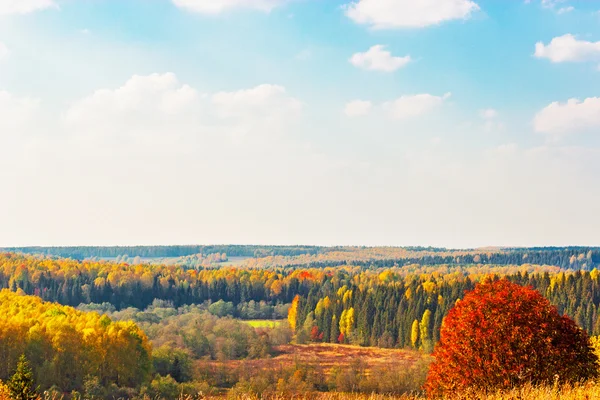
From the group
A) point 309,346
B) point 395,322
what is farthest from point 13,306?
point 395,322

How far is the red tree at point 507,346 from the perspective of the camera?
90.9 ft

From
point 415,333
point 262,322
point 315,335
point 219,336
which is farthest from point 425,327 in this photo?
point 262,322

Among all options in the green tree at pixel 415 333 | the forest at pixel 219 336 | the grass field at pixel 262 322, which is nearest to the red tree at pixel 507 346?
the forest at pixel 219 336

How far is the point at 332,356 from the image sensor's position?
127 m

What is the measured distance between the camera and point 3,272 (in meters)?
195

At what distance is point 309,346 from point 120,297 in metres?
70.4

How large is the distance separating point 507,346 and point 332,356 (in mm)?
101832

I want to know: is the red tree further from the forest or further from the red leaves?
the red leaves

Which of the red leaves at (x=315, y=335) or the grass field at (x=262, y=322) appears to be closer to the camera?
the red leaves at (x=315, y=335)

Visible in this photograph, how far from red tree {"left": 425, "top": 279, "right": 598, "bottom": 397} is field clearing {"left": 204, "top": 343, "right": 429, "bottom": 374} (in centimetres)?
7042

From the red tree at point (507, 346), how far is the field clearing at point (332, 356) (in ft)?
231

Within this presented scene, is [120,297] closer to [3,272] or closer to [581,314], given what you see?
[3,272]

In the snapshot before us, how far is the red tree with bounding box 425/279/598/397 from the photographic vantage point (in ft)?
90.9

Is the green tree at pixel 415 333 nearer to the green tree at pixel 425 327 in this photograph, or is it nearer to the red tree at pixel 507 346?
the green tree at pixel 425 327
